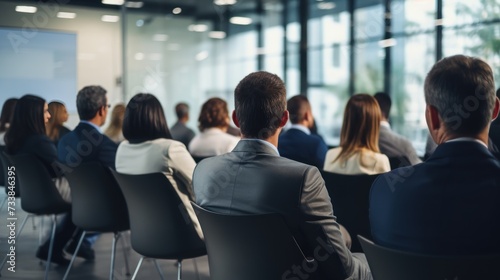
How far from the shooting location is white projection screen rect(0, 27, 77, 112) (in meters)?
8.73

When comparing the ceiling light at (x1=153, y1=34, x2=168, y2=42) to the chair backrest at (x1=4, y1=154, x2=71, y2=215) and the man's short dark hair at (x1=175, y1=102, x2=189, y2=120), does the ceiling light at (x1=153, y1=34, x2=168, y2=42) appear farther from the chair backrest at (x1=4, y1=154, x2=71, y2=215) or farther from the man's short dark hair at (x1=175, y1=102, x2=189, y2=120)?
the chair backrest at (x1=4, y1=154, x2=71, y2=215)

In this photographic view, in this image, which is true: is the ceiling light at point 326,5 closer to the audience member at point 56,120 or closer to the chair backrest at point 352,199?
the audience member at point 56,120

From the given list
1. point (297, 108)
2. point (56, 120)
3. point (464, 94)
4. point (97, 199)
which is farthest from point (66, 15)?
point (464, 94)

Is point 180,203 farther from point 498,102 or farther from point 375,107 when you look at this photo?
point 498,102

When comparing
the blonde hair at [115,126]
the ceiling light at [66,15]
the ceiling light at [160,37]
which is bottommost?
the blonde hair at [115,126]

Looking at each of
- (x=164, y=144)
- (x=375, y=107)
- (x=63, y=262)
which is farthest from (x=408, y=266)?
(x=63, y=262)

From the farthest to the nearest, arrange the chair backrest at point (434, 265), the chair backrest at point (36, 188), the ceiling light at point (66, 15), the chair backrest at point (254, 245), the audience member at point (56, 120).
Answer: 1. the ceiling light at point (66, 15)
2. the audience member at point (56, 120)
3. the chair backrest at point (36, 188)
4. the chair backrest at point (254, 245)
5. the chair backrest at point (434, 265)

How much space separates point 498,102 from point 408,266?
622 mm

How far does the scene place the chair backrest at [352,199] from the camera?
120 inches

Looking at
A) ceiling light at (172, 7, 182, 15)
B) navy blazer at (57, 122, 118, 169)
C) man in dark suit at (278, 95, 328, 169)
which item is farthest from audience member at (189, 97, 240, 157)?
ceiling light at (172, 7, 182, 15)

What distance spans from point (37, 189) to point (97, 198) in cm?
74

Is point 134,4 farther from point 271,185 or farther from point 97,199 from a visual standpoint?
point 271,185

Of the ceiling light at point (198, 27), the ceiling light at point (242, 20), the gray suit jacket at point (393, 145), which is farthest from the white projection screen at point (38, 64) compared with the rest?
the gray suit jacket at point (393, 145)

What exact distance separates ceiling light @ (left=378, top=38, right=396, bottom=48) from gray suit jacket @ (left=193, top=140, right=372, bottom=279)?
729 cm
